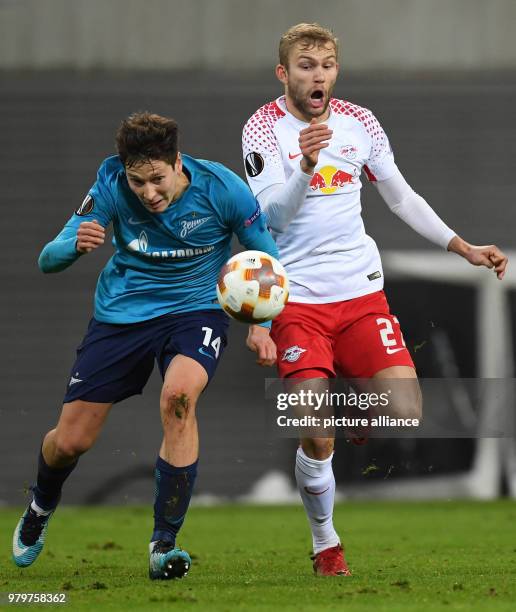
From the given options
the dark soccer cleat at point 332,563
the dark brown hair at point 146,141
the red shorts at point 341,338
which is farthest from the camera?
the red shorts at point 341,338

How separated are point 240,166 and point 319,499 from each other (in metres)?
5.29

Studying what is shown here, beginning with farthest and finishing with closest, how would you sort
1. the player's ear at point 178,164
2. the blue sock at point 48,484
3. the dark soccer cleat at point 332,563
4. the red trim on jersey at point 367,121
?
the red trim on jersey at point 367,121 → the blue sock at point 48,484 → the dark soccer cleat at point 332,563 → the player's ear at point 178,164

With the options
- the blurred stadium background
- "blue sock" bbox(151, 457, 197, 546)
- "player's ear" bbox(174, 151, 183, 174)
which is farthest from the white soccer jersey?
the blurred stadium background

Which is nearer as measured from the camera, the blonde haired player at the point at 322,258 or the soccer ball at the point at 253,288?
the soccer ball at the point at 253,288

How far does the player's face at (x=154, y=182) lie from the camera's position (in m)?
5.38

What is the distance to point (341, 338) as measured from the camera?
604 cm

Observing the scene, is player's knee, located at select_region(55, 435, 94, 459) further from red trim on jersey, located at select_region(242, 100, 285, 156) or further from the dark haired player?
red trim on jersey, located at select_region(242, 100, 285, 156)

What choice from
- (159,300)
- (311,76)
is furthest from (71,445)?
(311,76)

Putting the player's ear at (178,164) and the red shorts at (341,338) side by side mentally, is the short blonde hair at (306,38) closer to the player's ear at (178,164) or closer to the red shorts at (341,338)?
the player's ear at (178,164)

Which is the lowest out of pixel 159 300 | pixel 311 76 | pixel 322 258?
pixel 159 300

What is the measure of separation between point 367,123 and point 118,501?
503cm

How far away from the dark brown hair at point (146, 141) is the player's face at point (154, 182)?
25mm

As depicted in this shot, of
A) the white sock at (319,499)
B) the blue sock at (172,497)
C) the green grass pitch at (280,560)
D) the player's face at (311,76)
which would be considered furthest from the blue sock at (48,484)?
the player's face at (311,76)

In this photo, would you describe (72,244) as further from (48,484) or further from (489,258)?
(489,258)
